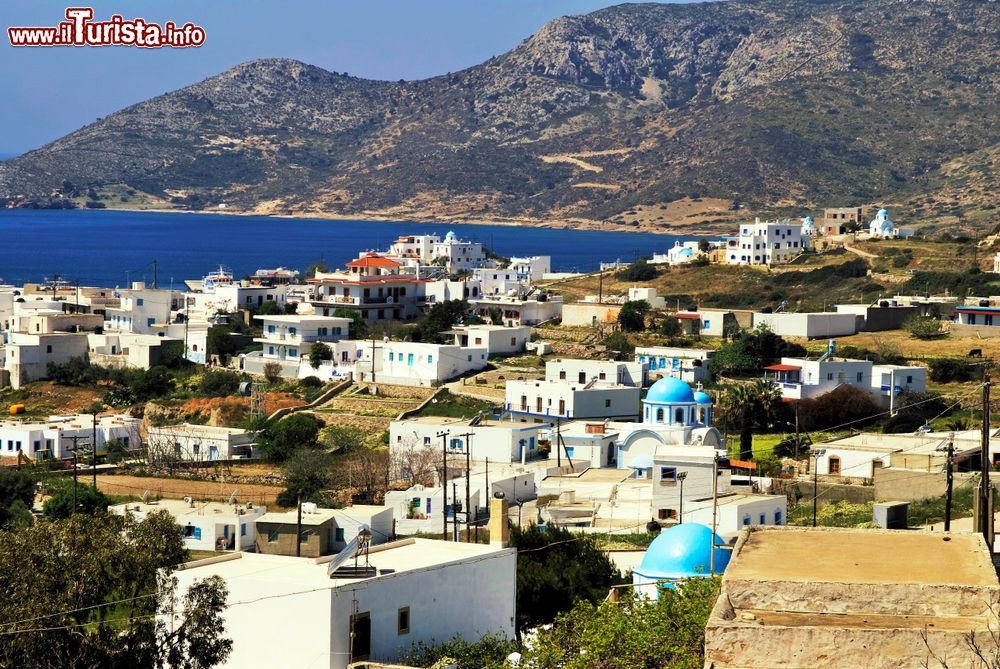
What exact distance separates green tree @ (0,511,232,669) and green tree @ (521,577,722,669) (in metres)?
3.16

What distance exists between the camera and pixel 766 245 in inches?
3228

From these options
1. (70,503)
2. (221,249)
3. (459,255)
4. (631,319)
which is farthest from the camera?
(221,249)

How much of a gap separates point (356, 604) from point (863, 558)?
7.48m

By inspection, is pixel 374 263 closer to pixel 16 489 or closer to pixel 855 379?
pixel 855 379

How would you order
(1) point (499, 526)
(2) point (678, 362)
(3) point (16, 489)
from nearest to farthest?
(1) point (499, 526) → (3) point (16, 489) → (2) point (678, 362)

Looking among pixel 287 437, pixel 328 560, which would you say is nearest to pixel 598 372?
pixel 287 437

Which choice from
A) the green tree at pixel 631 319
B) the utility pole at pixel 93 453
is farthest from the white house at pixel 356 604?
the green tree at pixel 631 319

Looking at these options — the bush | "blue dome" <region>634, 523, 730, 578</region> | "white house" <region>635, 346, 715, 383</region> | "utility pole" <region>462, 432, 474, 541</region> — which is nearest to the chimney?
"blue dome" <region>634, 523, 730, 578</region>

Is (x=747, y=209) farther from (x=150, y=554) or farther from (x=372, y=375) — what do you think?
(x=150, y=554)

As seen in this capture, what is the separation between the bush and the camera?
2131 inches

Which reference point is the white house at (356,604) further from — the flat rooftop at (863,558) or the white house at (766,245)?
the white house at (766,245)

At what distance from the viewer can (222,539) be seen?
30516 mm

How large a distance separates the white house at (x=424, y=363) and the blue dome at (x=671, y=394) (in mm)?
12712

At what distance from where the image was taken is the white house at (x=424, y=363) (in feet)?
170
